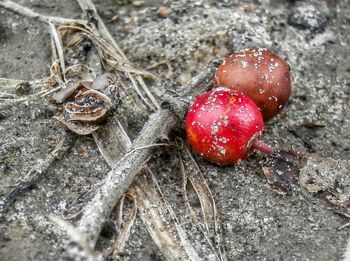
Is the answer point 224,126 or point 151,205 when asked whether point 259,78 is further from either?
point 151,205

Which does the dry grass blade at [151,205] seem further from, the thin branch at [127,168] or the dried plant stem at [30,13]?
the dried plant stem at [30,13]

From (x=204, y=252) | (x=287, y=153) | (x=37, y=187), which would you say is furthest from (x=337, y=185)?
(x=37, y=187)

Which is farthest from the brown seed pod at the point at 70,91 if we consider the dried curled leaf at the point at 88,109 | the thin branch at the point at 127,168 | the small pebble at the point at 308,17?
the small pebble at the point at 308,17

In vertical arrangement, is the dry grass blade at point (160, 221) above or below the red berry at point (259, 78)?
below

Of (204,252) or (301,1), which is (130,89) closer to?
(204,252)

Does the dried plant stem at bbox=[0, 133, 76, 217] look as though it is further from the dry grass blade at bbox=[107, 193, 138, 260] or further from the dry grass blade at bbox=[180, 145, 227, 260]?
the dry grass blade at bbox=[180, 145, 227, 260]

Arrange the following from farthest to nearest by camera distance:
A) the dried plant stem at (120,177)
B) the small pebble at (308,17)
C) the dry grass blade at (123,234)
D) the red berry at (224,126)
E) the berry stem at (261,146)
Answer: the small pebble at (308,17)
the berry stem at (261,146)
the red berry at (224,126)
the dry grass blade at (123,234)
the dried plant stem at (120,177)

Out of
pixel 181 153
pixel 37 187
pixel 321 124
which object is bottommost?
pixel 321 124

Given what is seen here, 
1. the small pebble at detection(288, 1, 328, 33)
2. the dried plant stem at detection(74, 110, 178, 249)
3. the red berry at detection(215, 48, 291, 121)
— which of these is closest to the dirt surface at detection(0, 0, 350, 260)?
the small pebble at detection(288, 1, 328, 33)
